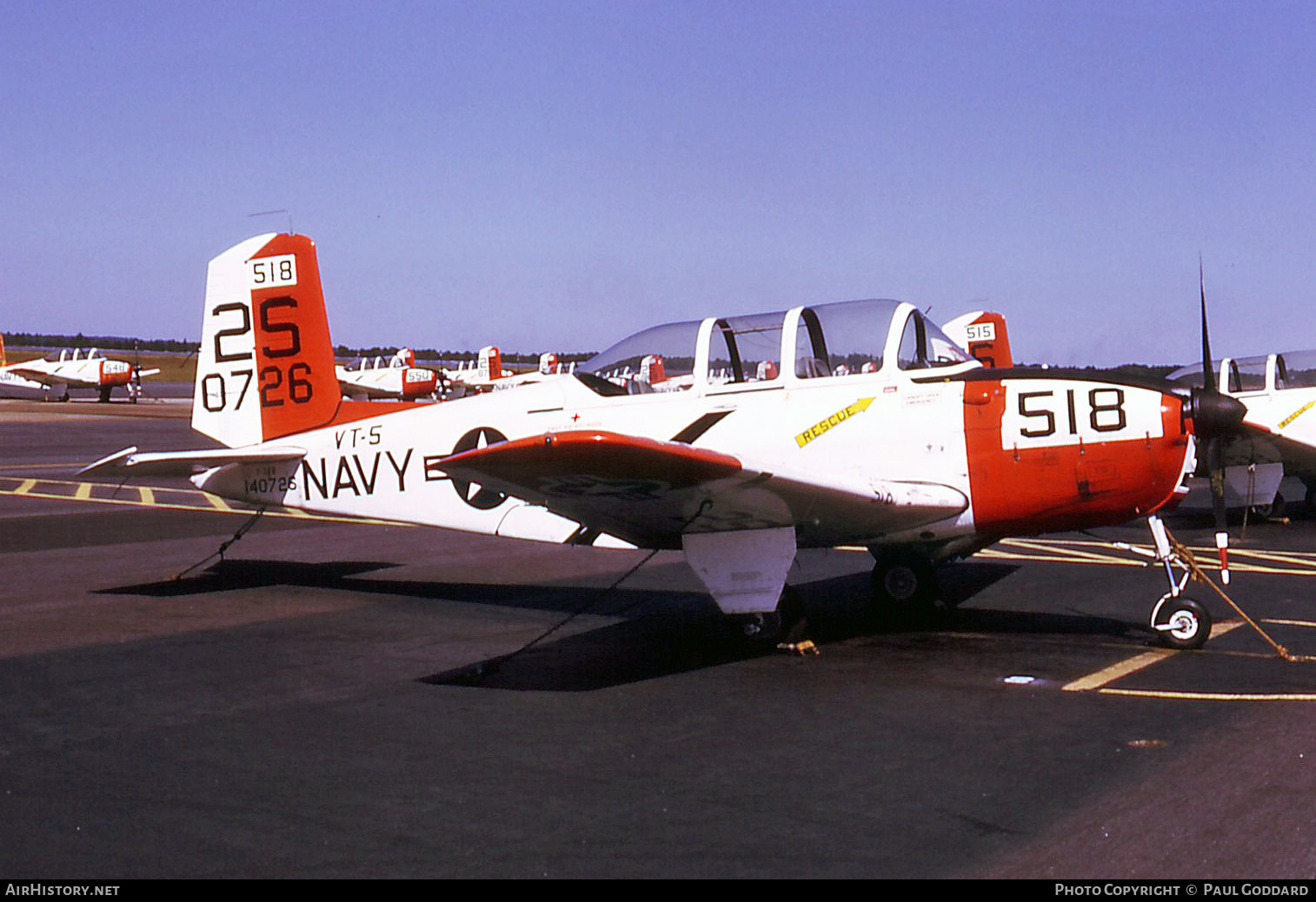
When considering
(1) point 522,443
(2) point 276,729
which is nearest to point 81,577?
(2) point 276,729

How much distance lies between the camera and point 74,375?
59.7 metres

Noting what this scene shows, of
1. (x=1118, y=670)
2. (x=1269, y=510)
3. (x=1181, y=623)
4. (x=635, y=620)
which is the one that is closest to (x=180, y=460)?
(x=635, y=620)

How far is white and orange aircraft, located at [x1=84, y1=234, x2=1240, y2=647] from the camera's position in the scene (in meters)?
7.50

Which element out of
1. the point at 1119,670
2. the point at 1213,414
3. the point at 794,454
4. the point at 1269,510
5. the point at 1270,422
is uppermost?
the point at 1213,414

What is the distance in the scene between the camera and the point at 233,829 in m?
4.84

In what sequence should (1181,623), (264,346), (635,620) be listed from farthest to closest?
(264,346) < (635,620) < (1181,623)

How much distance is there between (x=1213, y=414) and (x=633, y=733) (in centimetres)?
446

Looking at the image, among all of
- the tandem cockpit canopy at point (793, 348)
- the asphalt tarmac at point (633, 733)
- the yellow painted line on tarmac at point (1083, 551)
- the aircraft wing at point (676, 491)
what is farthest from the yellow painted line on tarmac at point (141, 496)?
the aircraft wing at point (676, 491)

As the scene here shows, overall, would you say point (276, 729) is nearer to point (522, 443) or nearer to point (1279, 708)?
point (522, 443)

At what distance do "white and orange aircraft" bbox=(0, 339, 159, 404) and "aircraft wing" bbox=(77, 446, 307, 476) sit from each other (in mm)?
51362

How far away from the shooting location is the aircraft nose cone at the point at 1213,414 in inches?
313

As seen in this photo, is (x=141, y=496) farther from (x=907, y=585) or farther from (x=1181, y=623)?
(x=1181, y=623)

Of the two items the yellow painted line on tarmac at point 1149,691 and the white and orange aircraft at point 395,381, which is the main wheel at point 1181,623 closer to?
the yellow painted line on tarmac at point 1149,691

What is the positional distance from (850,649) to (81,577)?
25.6ft
